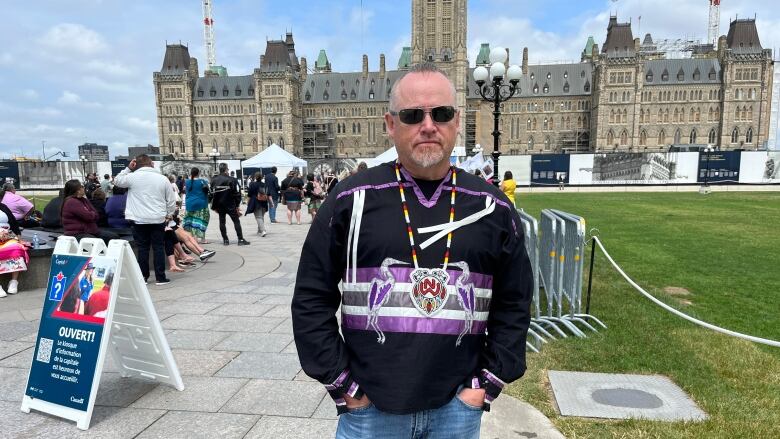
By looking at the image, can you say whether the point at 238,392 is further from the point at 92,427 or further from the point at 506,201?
the point at 506,201

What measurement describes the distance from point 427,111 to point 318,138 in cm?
10674

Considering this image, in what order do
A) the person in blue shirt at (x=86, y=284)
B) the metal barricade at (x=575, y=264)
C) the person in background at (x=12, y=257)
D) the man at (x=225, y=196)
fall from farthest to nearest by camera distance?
the man at (x=225, y=196), the person in background at (x=12, y=257), the metal barricade at (x=575, y=264), the person in blue shirt at (x=86, y=284)

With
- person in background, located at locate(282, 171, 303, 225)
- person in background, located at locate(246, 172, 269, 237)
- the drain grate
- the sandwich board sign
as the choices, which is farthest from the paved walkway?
person in background, located at locate(282, 171, 303, 225)

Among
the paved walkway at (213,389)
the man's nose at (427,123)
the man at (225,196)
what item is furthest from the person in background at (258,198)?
the man's nose at (427,123)

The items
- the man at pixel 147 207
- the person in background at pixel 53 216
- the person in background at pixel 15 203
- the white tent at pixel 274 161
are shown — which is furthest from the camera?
the white tent at pixel 274 161

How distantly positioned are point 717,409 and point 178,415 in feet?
13.3

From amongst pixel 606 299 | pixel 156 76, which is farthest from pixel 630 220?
pixel 156 76

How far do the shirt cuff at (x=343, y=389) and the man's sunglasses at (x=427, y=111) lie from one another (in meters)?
0.93

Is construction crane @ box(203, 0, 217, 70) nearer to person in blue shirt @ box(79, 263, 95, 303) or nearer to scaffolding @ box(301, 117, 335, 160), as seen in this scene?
scaffolding @ box(301, 117, 335, 160)

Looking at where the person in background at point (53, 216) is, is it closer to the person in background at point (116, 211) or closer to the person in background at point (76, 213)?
the person in background at point (116, 211)

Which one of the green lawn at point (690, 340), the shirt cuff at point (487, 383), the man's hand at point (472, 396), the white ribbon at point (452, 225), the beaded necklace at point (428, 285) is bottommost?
the green lawn at point (690, 340)

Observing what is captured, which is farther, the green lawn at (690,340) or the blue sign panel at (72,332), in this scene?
the green lawn at (690,340)

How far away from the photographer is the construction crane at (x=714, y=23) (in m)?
122

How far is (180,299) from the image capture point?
6.63 metres
